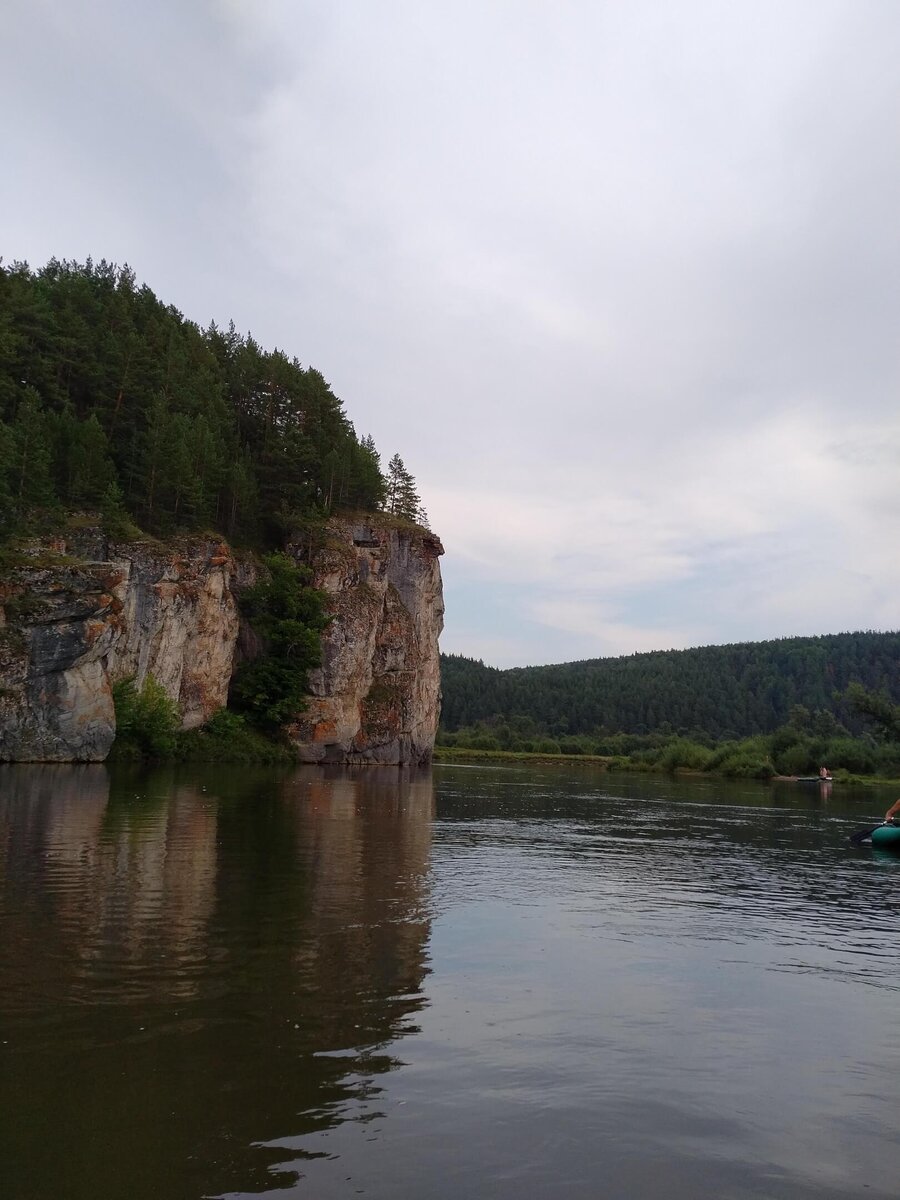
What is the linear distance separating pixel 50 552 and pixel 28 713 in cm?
979

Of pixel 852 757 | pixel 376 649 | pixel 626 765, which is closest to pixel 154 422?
pixel 376 649

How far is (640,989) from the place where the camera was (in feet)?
36.4

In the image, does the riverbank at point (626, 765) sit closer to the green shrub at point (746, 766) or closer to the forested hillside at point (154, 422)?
the green shrub at point (746, 766)

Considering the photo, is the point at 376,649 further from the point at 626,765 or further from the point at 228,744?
the point at 626,765

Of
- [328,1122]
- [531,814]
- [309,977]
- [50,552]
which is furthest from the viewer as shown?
[50,552]

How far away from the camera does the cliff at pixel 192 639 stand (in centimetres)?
4541

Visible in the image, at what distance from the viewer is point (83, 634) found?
46844 millimetres

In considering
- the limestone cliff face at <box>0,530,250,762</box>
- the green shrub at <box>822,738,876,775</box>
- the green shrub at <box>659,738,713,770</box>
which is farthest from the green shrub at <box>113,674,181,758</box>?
the green shrub at <box>822,738,876,775</box>

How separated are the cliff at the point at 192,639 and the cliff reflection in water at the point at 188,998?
27254mm

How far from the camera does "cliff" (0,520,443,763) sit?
149ft

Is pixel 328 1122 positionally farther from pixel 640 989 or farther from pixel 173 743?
pixel 173 743

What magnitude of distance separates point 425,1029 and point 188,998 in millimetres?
2670

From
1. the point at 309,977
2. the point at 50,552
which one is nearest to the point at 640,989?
the point at 309,977

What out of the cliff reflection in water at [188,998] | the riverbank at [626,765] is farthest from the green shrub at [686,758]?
the cliff reflection in water at [188,998]
